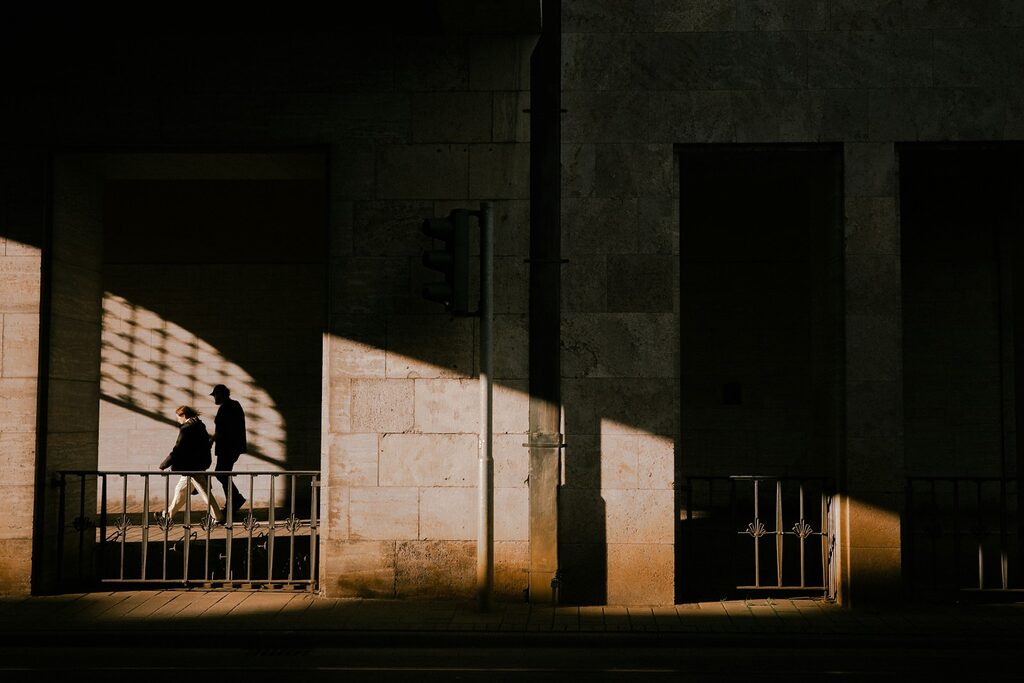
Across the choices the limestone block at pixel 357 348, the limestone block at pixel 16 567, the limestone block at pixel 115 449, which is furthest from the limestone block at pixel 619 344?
the limestone block at pixel 115 449

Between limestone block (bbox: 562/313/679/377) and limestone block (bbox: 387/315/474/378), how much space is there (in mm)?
871

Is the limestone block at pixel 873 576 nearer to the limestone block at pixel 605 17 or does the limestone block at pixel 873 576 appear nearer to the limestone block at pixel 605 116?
the limestone block at pixel 605 116

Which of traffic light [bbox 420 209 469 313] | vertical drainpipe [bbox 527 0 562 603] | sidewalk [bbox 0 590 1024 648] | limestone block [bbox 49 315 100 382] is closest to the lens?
sidewalk [bbox 0 590 1024 648]

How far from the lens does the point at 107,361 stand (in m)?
13.8

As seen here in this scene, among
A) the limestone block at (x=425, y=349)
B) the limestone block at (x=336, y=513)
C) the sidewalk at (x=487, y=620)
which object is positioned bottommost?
the sidewalk at (x=487, y=620)

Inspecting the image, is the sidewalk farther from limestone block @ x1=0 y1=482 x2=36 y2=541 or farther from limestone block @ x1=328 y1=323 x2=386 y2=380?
limestone block @ x1=328 y1=323 x2=386 y2=380

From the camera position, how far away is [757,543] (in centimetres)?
804

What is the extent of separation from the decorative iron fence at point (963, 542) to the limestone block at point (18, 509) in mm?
7440

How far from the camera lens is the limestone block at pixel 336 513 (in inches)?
318

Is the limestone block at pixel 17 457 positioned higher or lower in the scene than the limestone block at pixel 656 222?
lower

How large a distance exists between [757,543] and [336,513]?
356 centimetres

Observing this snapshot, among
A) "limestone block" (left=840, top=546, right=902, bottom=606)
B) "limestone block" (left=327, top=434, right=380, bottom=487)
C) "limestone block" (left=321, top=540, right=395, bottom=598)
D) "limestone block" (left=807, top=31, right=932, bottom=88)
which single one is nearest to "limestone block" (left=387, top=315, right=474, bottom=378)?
"limestone block" (left=327, top=434, right=380, bottom=487)

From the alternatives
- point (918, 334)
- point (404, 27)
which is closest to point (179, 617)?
point (404, 27)

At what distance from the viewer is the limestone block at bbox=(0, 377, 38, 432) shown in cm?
820
